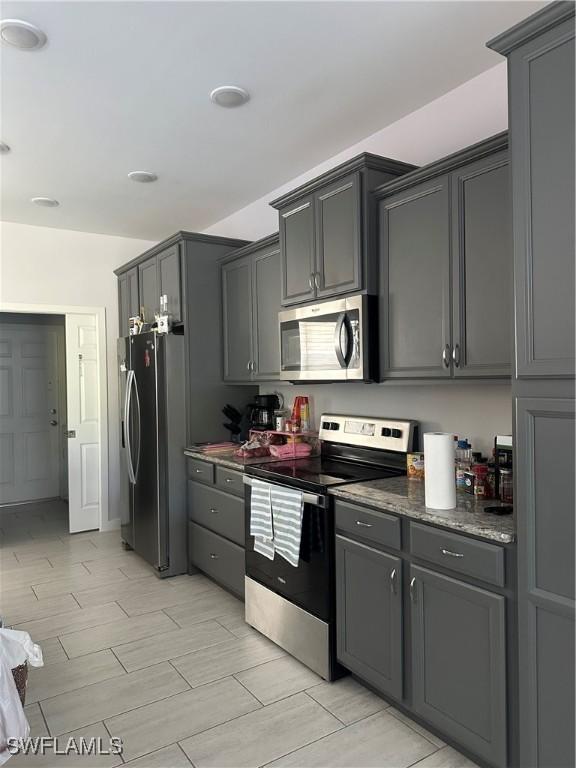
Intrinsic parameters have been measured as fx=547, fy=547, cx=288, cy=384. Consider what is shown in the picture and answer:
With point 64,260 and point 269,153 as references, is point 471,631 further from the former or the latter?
point 64,260

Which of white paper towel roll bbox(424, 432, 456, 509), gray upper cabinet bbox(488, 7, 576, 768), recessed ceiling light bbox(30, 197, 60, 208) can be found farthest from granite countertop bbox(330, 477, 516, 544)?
recessed ceiling light bbox(30, 197, 60, 208)

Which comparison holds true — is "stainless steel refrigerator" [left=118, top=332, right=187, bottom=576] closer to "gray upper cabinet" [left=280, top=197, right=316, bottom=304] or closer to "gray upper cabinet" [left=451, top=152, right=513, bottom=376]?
"gray upper cabinet" [left=280, top=197, right=316, bottom=304]

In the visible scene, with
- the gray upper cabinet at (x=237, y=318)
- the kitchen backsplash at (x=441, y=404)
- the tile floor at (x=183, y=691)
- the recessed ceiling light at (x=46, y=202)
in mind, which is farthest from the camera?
the recessed ceiling light at (x=46, y=202)

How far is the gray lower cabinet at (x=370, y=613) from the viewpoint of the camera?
2188 mm

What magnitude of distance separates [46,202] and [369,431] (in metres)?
3.17

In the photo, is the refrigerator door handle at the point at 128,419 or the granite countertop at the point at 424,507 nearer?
the granite countertop at the point at 424,507

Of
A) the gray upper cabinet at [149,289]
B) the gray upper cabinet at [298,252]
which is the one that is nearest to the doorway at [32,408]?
the gray upper cabinet at [149,289]

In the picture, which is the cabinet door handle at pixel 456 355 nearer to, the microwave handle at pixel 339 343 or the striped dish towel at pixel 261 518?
the microwave handle at pixel 339 343

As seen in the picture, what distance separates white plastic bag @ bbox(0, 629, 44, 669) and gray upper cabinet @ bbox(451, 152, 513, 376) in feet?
6.53

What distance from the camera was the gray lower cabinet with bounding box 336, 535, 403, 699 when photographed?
86.1 inches

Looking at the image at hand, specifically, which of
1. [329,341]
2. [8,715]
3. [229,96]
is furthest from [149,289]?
[8,715]

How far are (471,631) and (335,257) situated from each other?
184 centimetres

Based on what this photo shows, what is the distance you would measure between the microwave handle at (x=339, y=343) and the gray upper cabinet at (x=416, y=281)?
17 cm

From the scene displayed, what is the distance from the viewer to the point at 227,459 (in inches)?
138
